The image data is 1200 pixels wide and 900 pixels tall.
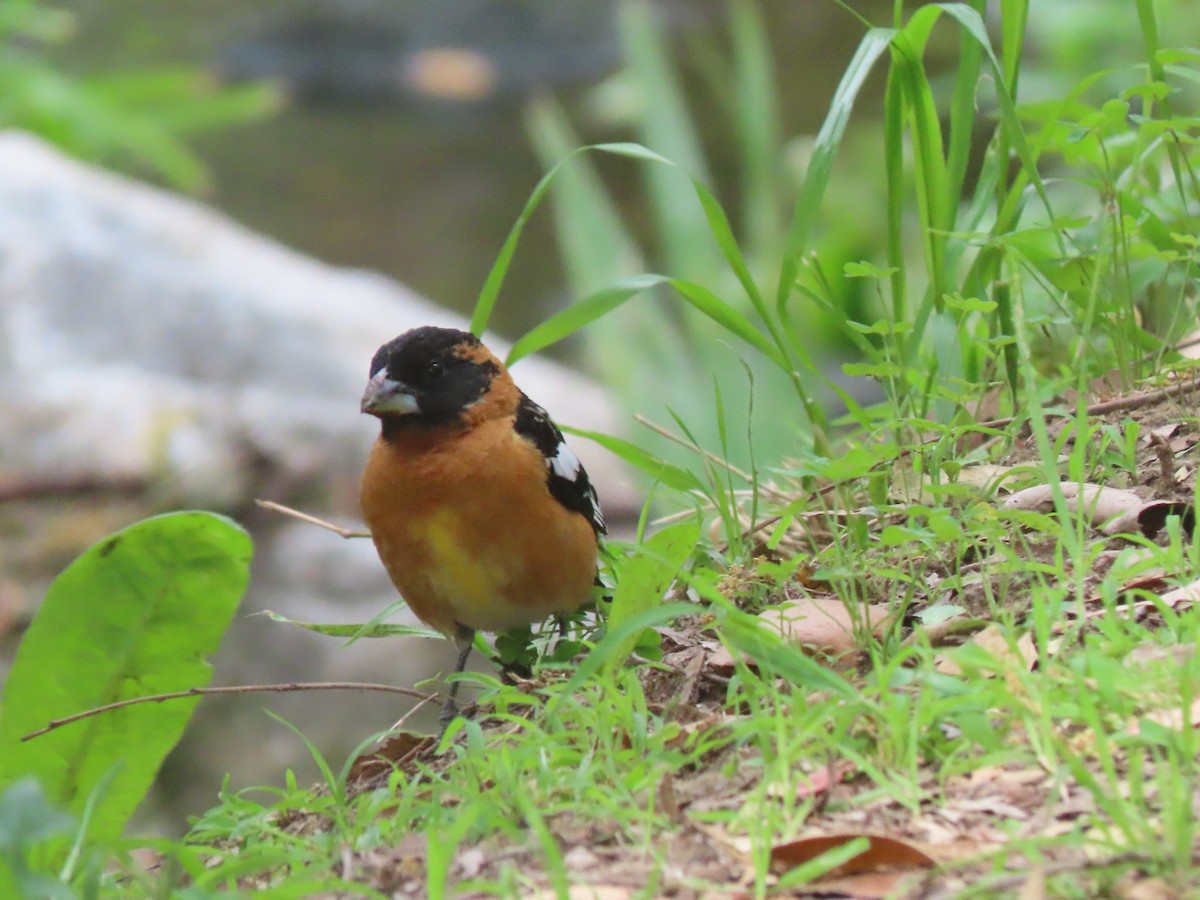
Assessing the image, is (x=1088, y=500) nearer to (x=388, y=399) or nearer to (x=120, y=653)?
(x=388, y=399)

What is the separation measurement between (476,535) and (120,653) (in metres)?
0.85

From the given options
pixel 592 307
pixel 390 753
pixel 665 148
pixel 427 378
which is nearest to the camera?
pixel 390 753

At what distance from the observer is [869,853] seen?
184cm

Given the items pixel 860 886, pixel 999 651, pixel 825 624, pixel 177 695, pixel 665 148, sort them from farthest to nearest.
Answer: pixel 665 148
pixel 177 695
pixel 825 624
pixel 999 651
pixel 860 886

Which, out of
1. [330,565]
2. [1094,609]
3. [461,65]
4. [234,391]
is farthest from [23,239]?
[461,65]

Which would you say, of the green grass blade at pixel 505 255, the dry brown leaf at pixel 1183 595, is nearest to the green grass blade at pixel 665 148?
the green grass blade at pixel 505 255

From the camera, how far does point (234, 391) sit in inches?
267

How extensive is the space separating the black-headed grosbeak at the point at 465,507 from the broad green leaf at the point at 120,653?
0.57m

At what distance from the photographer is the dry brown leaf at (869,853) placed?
6.00 feet

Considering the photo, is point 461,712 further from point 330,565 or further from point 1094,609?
point 330,565

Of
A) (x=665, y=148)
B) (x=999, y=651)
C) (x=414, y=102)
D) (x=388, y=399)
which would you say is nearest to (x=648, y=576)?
(x=999, y=651)

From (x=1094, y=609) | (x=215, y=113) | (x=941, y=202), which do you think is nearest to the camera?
(x=1094, y=609)

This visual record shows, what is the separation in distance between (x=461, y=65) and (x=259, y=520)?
10240 millimetres

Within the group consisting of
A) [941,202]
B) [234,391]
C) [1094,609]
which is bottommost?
[234,391]
